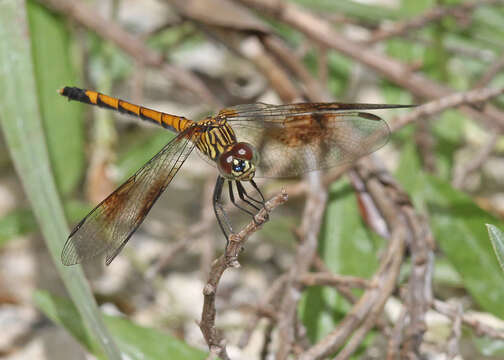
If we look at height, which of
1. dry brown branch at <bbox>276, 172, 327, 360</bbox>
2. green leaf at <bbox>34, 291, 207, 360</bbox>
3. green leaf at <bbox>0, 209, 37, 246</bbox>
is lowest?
green leaf at <bbox>0, 209, 37, 246</bbox>

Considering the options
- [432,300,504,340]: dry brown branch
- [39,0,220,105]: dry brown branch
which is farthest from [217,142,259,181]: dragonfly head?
[39,0,220,105]: dry brown branch

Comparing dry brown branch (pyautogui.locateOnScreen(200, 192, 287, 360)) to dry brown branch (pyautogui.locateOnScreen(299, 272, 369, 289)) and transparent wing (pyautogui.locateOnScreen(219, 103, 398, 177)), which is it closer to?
dry brown branch (pyautogui.locateOnScreen(299, 272, 369, 289))

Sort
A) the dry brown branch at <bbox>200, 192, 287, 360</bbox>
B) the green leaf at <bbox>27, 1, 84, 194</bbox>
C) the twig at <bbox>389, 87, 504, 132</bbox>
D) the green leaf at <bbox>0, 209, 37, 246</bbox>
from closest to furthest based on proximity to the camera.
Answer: the dry brown branch at <bbox>200, 192, 287, 360</bbox> < the twig at <bbox>389, 87, 504, 132</bbox> < the green leaf at <bbox>0, 209, 37, 246</bbox> < the green leaf at <bbox>27, 1, 84, 194</bbox>

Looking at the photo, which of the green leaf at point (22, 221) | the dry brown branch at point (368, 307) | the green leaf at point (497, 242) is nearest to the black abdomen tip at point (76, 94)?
the green leaf at point (22, 221)

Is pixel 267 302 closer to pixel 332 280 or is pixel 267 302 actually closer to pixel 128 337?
pixel 332 280

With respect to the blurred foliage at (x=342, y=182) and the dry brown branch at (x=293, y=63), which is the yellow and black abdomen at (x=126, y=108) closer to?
the blurred foliage at (x=342, y=182)

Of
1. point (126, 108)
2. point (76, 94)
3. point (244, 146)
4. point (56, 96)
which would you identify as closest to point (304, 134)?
point (244, 146)
